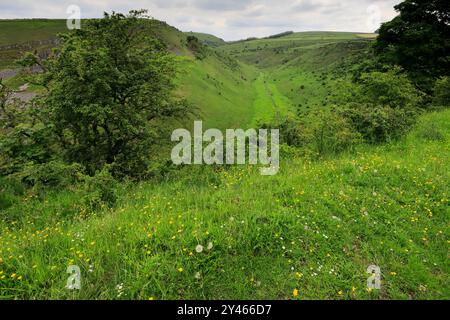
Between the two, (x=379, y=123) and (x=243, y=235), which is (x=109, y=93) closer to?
(x=243, y=235)

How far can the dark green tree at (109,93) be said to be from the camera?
12008 mm

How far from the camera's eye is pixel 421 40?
75.8 ft

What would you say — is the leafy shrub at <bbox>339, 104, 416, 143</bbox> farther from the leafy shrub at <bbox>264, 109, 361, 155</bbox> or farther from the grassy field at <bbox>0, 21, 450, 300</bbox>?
the grassy field at <bbox>0, 21, 450, 300</bbox>

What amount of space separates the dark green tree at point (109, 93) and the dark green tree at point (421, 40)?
1946 centimetres

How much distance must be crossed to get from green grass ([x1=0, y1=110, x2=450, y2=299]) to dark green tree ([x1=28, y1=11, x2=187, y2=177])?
5.20m

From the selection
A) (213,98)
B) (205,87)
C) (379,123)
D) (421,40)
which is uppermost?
(421,40)

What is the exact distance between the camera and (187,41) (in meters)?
62.2

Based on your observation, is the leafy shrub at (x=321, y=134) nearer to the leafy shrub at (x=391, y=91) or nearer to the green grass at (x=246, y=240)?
the green grass at (x=246, y=240)

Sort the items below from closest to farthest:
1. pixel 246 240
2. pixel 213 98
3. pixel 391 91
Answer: pixel 246 240
pixel 391 91
pixel 213 98

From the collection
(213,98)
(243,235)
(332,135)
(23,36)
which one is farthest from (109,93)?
(23,36)

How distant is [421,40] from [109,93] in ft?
78.7

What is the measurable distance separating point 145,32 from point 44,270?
14954 millimetres

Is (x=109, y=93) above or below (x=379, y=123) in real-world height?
above
